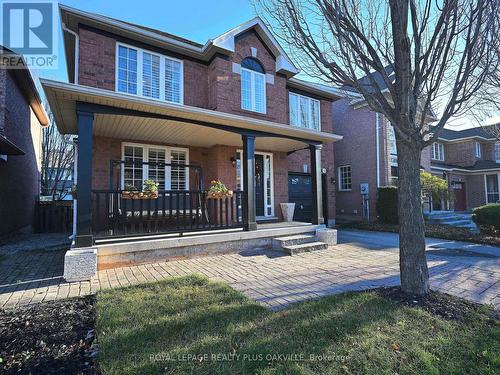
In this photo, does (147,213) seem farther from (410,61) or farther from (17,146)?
(17,146)

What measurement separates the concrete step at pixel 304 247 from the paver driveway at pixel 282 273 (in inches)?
7.8

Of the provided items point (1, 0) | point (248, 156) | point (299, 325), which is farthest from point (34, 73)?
point (299, 325)

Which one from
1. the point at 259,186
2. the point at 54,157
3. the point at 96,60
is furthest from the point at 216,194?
the point at 54,157

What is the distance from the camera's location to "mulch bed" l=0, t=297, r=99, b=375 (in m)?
2.40

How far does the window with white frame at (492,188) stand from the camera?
20203 mm

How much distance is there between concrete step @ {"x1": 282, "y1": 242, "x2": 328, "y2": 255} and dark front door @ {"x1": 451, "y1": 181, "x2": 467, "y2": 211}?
18080 mm

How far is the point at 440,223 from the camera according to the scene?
13.2m

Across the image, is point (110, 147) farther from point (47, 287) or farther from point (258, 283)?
point (258, 283)

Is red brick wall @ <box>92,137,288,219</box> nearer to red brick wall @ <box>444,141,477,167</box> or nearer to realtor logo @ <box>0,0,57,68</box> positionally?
realtor logo @ <box>0,0,57,68</box>

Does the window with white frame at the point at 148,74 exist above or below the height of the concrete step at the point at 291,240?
above

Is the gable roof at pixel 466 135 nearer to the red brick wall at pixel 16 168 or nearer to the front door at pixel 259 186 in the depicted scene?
the front door at pixel 259 186

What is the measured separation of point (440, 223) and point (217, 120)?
1213cm

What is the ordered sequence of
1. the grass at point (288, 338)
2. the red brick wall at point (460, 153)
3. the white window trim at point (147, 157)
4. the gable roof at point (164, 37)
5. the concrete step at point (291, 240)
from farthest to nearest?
1. the red brick wall at point (460, 153)
2. the white window trim at point (147, 157)
3. the gable roof at point (164, 37)
4. the concrete step at point (291, 240)
5. the grass at point (288, 338)

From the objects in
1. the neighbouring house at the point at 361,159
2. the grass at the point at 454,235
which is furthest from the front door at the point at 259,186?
the neighbouring house at the point at 361,159
